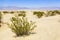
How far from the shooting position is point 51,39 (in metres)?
8.30

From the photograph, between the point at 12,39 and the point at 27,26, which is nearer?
the point at 12,39

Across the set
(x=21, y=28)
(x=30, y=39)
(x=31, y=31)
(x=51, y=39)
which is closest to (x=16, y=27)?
(x=21, y=28)

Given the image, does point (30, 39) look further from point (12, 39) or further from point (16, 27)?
point (16, 27)

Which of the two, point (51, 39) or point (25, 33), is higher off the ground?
point (51, 39)

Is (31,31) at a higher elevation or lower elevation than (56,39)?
lower

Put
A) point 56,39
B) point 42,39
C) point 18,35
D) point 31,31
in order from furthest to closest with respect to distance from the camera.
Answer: point 31,31, point 18,35, point 42,39, point 56,39

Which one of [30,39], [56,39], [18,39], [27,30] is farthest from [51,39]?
[27,30]

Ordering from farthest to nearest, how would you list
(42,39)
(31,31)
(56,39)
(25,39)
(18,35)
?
(31,31) → (18,35) → (25,39) → (42,39) → (56,39)

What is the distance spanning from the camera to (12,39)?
9812 mm

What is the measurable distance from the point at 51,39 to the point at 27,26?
297 centimetres

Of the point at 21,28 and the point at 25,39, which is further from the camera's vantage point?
the point at 21,28

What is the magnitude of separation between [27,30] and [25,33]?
223mm

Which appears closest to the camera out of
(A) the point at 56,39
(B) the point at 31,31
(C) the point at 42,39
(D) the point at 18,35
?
(A) the point at 56,39

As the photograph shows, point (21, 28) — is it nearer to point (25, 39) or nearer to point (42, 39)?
point (25, 39)
